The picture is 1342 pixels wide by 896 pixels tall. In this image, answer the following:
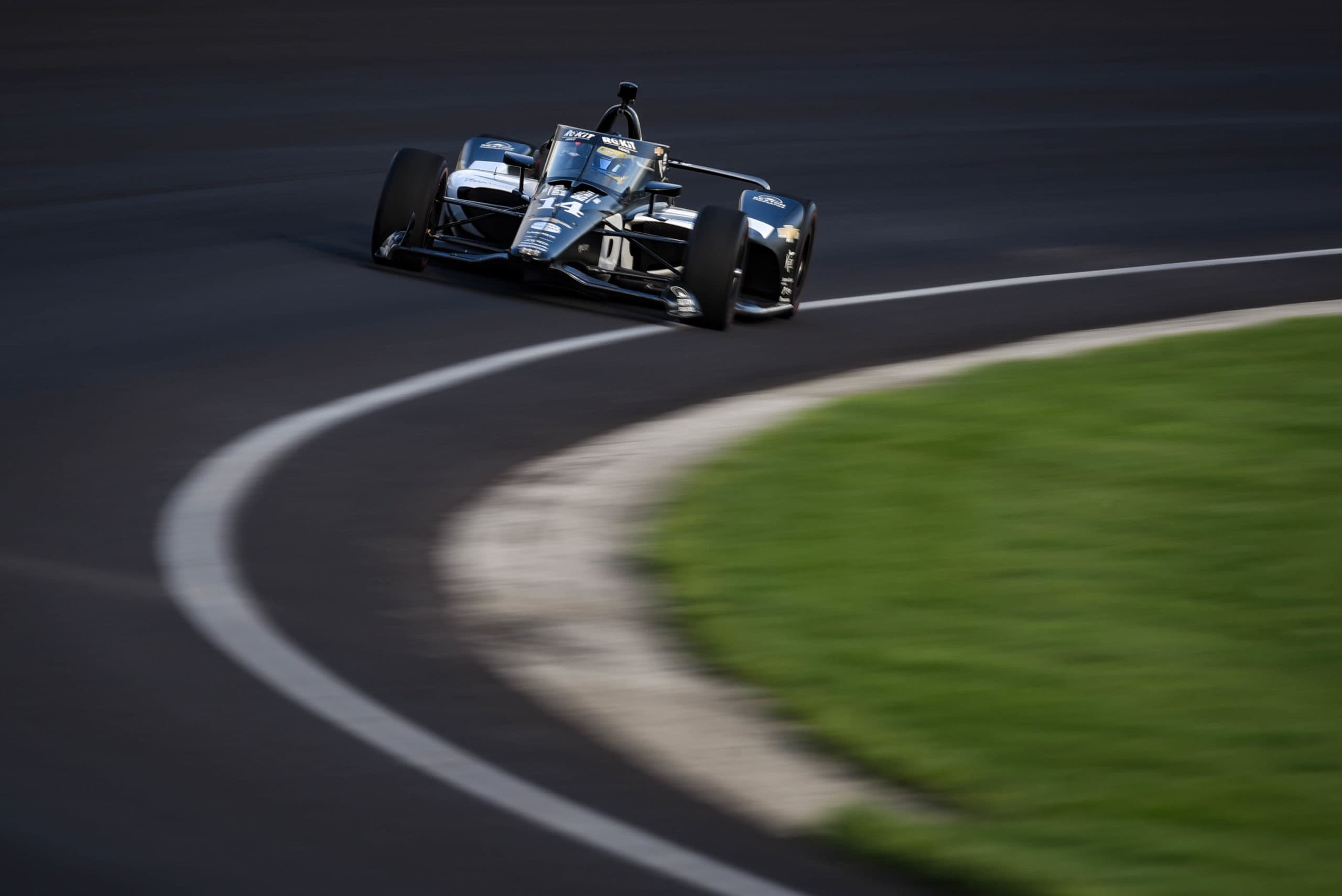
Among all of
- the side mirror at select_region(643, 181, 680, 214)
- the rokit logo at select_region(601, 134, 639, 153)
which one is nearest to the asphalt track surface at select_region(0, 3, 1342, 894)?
the side mirror at select_region(643, 181, 680, 214)

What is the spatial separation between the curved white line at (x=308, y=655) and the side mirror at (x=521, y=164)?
2575mm

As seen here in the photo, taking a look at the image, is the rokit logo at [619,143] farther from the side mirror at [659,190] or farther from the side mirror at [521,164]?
the side mirror at [521,164]

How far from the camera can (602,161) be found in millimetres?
10555

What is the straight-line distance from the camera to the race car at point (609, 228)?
977cm

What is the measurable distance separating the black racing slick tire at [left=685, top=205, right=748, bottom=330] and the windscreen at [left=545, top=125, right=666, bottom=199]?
0.91 metres

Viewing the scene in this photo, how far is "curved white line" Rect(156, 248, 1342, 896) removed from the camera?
3.87m

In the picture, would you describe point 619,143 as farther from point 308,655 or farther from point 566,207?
point 308,655

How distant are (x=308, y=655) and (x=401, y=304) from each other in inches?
206

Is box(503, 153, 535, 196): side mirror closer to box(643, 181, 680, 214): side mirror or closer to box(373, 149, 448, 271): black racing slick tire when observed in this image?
box(373, 149, 448, 271): black racing slick tire

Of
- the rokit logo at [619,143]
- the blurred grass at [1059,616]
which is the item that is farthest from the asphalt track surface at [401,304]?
the rokit logo at [619,143]

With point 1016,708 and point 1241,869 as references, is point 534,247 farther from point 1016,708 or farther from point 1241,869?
point 1241,869

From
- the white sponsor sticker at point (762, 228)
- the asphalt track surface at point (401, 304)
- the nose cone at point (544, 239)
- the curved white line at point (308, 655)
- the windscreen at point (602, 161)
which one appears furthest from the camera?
the windscreen at point (602, 161)

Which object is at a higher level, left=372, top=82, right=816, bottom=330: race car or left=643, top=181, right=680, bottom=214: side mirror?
left=643, top=181, right=680, bottom=214: side mirror

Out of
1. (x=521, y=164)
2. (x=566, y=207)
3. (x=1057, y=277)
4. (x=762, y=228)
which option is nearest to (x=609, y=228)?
(x=566, y=207)
